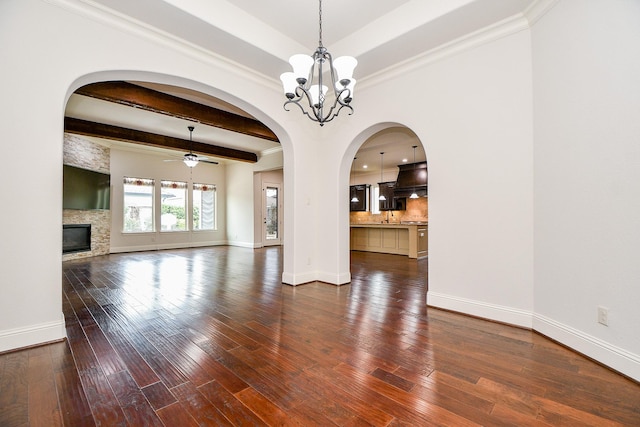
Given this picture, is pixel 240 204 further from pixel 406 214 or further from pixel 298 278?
pixel 298 278

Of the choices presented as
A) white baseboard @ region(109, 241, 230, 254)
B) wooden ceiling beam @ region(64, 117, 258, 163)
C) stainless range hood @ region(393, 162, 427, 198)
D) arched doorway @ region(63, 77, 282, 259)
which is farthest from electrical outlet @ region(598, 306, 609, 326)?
white baseboard @ region(109, 241, 230, 254)

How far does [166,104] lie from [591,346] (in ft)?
20.5

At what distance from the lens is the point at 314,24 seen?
3291mm

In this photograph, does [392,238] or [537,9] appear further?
[392,238]

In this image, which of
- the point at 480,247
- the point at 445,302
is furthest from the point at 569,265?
the point at 445,302

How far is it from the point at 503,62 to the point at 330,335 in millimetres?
3214

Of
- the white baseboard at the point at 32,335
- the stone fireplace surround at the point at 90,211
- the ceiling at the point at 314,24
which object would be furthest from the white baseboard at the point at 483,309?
the stone fireplace surround at the point at 90,211

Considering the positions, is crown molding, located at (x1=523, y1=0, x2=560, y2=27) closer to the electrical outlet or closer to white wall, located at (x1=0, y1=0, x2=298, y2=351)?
the electrical outlet

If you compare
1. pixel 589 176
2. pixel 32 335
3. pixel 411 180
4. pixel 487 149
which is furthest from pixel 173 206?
pixel 589 176

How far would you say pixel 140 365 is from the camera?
2.05m

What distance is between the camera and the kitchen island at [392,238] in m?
7.32

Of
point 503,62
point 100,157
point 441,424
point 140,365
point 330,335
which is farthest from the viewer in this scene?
point 100,157

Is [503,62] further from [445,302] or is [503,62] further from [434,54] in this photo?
[445,302]

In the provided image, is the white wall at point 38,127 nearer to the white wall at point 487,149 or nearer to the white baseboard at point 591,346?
the white wall at point 487,149
